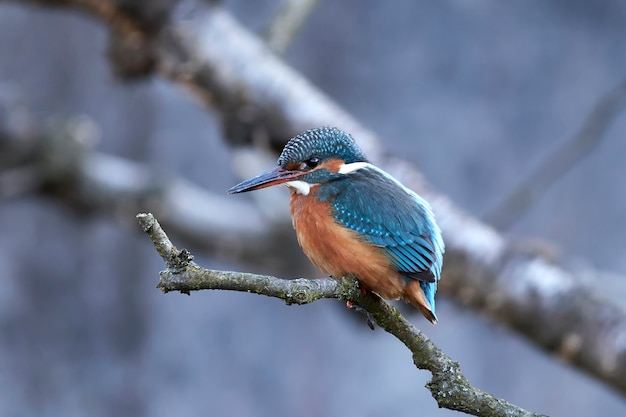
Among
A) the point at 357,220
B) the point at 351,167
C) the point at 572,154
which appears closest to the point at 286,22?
the point at 572,154

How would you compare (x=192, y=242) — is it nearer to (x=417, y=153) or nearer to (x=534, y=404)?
(x=417, y=153)

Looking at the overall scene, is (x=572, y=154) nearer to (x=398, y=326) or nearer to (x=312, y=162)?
(x=312, y=162)

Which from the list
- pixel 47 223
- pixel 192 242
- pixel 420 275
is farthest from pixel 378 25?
pixel 420 275

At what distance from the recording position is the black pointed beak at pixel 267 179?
1.56m

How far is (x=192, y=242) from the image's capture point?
4.45 metres

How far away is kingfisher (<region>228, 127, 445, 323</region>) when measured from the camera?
163cm

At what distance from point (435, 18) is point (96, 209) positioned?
2.10m

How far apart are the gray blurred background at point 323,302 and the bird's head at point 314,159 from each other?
10.4 feet

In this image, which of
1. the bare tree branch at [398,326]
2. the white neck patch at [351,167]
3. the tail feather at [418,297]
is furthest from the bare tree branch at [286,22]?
the bare tree branch at [398,326]

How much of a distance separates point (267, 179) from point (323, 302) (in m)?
3.59

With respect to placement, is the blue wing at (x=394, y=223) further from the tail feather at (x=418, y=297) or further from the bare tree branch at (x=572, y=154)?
the bare tree branch at (x=572, y=154)

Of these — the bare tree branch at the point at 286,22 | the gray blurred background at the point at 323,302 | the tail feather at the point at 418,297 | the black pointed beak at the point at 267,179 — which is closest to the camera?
the black pointed beak at the point at 267,179

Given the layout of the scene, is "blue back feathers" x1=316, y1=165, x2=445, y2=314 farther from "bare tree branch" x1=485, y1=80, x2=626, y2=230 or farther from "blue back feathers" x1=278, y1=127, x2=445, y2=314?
"bare tree branch" x1=485, y1=80, x2=626, y2=230

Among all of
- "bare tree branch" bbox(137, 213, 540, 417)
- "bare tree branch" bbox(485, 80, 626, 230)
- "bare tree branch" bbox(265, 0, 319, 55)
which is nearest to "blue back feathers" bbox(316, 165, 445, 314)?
"bare tree branch" bbox(137, 213, 540, 417)
